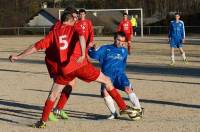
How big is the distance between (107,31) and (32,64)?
45.6 meters

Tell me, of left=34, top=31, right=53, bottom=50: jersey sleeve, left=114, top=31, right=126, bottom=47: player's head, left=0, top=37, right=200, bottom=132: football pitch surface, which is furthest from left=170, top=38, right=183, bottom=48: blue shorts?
left=34, top=31, right=53, bottom=50: jersey sleeve

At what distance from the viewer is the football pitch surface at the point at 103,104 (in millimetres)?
9469

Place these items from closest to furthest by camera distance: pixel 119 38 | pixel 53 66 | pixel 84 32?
pixel 53 66 → pixel 119 38 → pixel 84 32

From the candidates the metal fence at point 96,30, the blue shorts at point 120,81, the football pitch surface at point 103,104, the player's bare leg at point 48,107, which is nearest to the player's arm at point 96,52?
the blue shorts at point 120,81

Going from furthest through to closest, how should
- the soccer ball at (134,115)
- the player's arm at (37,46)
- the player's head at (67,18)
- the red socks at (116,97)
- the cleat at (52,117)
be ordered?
the cleat at (52,117) < the red socks at (116,97) < the soccer ball at (134,115) < the player's head at (67,18) < the player's arm at (37,46)

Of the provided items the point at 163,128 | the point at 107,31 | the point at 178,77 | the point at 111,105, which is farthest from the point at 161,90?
the point at 107,31

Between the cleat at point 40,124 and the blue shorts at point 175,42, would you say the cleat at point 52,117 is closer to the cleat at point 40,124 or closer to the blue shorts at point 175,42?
the cleat at point 40,124

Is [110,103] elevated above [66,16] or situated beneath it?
situated beneath

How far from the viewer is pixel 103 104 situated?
39.1 ft

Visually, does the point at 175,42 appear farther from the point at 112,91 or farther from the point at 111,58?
the point at 112,91

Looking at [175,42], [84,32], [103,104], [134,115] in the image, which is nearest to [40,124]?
[134,115]

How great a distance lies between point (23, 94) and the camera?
13.9 meters

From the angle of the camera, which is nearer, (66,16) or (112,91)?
(66,16)

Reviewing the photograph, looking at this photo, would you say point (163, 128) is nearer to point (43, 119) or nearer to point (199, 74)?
point (43, 119)
